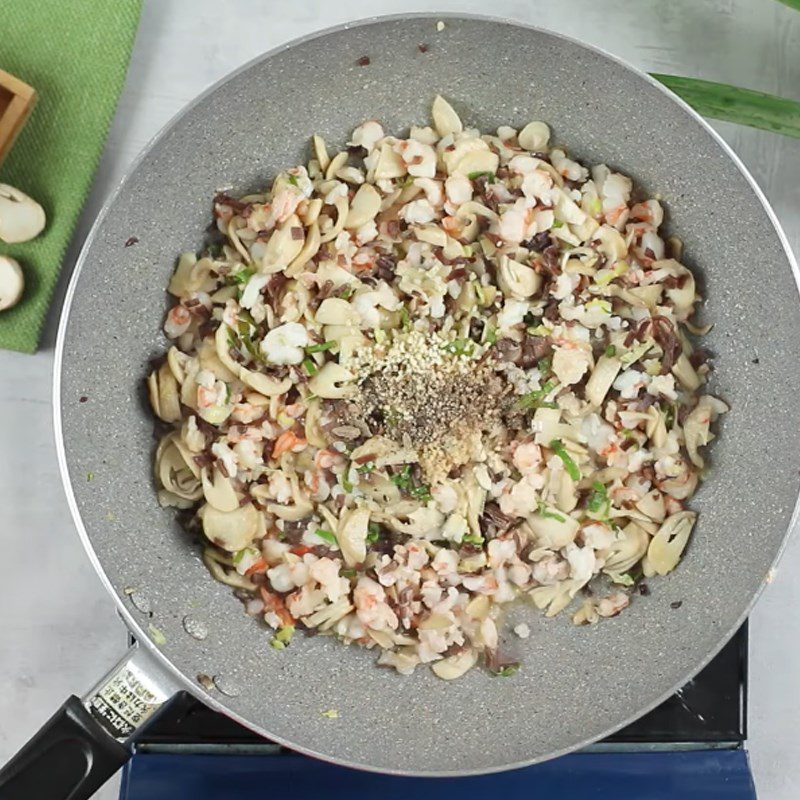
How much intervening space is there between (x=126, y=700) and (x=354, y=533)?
263 millimetres

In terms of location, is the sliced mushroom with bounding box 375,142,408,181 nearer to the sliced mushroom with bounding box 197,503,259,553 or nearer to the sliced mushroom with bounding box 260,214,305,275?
the sliced mushroom with bounding box 260,214,305,275

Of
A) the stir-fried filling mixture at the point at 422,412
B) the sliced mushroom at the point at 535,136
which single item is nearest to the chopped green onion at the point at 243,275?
the stir-fried filling mixture at the point at 422,412

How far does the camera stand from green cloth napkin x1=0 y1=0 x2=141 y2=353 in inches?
44.6

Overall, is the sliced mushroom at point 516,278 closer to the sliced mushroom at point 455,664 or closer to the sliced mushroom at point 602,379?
the sliced mushroom at point 602,379

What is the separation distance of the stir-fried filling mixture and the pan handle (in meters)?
0.19

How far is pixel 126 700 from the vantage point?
917mm

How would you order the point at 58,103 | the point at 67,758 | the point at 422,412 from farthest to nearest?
the point at 58,103
the point at 422,412
the point at 67,758

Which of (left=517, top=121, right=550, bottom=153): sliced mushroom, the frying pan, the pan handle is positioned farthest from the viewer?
(left=517, top=121, right=550, bottom=153): sliced mushroom

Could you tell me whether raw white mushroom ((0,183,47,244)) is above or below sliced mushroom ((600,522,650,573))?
above

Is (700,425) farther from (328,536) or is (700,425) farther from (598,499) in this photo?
(328,536)

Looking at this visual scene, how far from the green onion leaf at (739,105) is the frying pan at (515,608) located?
2.6 inches

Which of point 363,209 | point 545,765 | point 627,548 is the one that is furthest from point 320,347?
point 545,765

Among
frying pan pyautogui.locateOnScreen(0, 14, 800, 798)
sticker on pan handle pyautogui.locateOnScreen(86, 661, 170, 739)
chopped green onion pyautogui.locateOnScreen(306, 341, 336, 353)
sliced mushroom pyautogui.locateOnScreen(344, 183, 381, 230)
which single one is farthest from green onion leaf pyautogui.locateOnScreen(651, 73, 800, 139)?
sticker on pan handle pyautogui.locateOnScreen(86, 661, 170, 739)

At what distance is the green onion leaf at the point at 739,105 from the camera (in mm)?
1069
